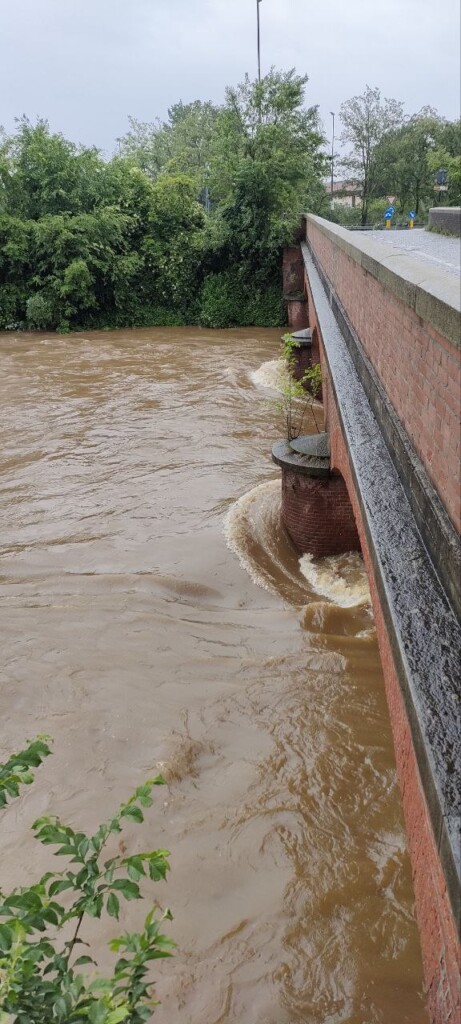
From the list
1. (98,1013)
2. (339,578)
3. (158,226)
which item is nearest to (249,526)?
(339,578)

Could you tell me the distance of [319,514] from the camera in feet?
22.3

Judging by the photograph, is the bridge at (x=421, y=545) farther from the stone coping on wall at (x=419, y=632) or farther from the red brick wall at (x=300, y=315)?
the red brick wall at (x=300, y=315)

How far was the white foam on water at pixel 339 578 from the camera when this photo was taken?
6.12 meters

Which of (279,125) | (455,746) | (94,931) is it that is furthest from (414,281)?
(279,125)

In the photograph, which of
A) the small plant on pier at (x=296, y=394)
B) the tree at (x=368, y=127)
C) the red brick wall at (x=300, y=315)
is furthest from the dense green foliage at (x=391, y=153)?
the small plant on pier at (x=296, y=394)

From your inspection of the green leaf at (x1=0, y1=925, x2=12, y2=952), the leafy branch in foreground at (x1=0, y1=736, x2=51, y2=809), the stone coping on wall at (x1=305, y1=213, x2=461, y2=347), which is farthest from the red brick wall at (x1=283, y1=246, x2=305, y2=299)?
the green leaf at (x1=0, y1=925, x2=12, y2=952)

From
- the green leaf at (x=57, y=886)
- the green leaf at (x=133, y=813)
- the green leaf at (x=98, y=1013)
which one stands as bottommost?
the green leaf at (x=98, y=1013)

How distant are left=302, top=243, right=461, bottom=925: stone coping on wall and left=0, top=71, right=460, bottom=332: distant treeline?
18.2 meters

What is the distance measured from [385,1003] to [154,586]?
3.91m

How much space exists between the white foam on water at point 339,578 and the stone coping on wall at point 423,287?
9.54ft

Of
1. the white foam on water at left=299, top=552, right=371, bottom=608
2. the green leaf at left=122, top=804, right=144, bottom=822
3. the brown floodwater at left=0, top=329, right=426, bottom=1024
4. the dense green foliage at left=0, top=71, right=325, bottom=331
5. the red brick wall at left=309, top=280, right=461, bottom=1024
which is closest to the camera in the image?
the green leaf at left=122, top=804, right=144, bottom=822

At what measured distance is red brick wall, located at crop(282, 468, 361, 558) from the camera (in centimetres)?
672

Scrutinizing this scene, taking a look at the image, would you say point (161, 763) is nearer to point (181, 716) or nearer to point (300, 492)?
point (181, 716)

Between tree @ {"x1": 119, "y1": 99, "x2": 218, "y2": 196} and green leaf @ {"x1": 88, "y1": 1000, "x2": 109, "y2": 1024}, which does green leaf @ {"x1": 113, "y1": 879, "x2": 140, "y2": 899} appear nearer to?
green leaf @ {"x1": 88, "y1": 1000, "x2": 109, "y2": 1024}
